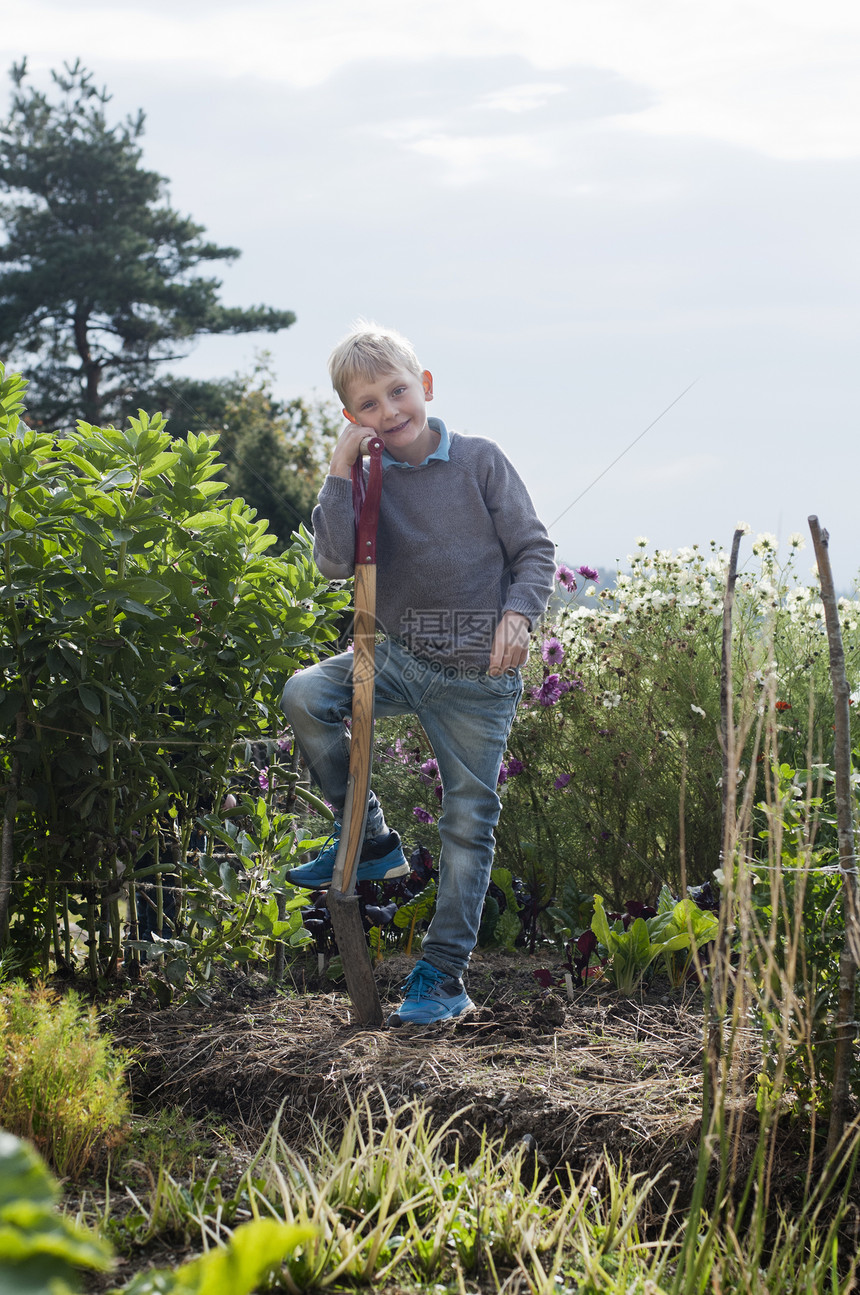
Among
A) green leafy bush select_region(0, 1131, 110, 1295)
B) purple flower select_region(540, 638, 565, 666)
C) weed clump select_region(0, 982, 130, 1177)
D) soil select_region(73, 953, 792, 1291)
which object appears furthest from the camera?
purple flower select_region(540, 638, 565, 666)

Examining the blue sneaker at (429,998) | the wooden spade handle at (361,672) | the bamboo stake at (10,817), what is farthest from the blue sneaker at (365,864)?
the bamboo stake at (10,817)

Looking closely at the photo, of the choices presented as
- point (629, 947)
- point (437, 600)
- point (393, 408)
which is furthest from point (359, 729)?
point (629, 947)

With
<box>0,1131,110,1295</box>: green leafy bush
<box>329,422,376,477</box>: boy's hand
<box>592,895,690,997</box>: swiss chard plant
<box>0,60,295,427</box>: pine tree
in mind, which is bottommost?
<box>592,895,690,997</box>: swiss chard plant

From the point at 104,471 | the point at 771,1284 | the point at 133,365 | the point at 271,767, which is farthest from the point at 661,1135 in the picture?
the point at 133,365

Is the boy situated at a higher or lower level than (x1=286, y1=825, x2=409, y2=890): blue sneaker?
higher

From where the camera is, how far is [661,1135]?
7.06ft

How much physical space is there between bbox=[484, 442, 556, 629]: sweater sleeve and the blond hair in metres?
0.40

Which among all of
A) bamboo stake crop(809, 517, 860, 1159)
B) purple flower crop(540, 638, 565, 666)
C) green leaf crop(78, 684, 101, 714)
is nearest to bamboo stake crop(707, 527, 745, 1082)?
bamboo stake crop(809, 517, 860, 1159)

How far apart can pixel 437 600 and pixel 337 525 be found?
359 millimetres

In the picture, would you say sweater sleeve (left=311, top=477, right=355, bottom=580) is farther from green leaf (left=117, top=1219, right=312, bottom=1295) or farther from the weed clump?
green leaf (left=117, top=1219, right=312, bottom=1295)

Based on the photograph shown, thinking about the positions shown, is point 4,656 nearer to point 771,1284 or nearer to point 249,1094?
point 249,1094

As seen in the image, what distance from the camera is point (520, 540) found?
2941 mm

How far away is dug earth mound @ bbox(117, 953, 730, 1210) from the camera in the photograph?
2.20 meters

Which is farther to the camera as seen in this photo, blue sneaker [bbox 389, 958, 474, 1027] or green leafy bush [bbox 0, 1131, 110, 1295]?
blue sneaker [bbox 389, 958, 474, 1027]
